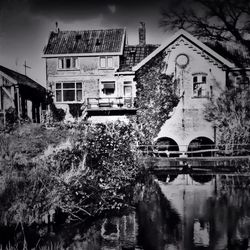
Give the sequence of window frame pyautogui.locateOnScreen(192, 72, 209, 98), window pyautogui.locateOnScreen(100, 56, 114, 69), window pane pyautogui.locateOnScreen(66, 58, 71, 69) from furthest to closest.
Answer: window pane pyautogui.locateOnScreen(66, 58, 71, 69)
window pyautogui.locateOnScreen(100, 56, 114, 69)
window frame pyautogui.locateOnScreen(192, 72, 209, 98)

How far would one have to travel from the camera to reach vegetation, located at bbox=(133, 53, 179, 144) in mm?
24891

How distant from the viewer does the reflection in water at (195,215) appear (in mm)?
9625

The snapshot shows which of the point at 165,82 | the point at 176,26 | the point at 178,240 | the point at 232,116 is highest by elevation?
the point at 176,26

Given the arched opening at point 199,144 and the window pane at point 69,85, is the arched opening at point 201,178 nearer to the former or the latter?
the arched opening at point 199,144

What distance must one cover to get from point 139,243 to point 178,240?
1.18m

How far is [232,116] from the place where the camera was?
76.6 feet

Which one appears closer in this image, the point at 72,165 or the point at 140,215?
the point at 72,165

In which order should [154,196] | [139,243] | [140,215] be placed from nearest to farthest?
[139,243] → [140,215] → [154,196]

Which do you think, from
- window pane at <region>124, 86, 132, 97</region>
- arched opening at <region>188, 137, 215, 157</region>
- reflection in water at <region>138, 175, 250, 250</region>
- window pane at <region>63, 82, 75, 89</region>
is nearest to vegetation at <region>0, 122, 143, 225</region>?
reflection in water at <region>138, 175, 250, 250</region>

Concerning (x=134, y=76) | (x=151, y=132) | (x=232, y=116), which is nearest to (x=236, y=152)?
(x=232, y=116)

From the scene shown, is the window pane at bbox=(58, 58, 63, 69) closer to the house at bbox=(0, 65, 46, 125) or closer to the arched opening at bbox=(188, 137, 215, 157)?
the house at bbox=(0, 65, 46, 125)

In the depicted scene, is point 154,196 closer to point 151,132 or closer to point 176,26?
point 151,132

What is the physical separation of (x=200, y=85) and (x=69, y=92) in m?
10.4

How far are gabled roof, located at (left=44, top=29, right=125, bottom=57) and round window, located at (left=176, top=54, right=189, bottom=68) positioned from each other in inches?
180
